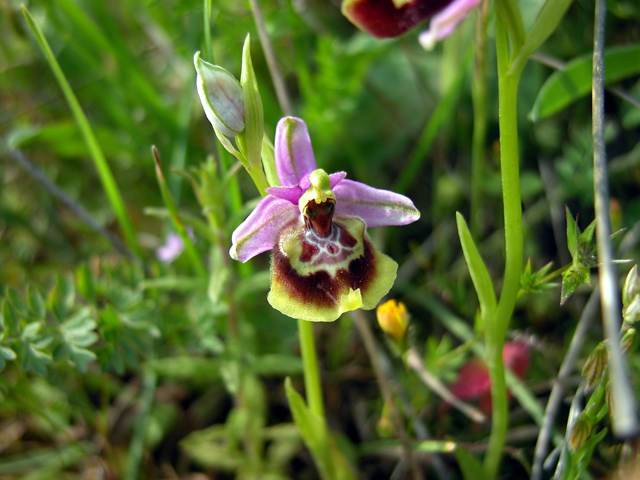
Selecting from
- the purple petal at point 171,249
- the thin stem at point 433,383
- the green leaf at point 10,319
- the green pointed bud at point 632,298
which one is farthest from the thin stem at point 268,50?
the green pointed bud at point 632,298

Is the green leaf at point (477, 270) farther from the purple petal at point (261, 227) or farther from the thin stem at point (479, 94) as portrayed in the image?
the thin stem at point (479, 94)

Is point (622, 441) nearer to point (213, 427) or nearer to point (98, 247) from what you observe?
point (213, 427)

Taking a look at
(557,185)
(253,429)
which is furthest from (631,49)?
(253,429)

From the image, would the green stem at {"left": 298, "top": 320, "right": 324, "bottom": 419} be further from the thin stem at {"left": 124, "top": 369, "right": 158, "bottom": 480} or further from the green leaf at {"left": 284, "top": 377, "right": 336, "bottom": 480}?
the thin stem at {"left": 124, "top": 369, "right": 158, "bottom": 480}

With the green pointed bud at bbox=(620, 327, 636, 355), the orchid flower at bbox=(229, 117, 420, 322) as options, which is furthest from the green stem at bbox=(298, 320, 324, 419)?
the green pointed bud at bbox=(620, 327, 636, 355)

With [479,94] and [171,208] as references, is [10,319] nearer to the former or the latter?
[171,208]

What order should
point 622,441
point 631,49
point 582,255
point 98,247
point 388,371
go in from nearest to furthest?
point 582,255 → point 622,441 → point 631,49 → point 388,371 → point 98,247

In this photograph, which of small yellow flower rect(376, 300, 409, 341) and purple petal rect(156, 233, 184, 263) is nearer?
small yellow flower rect(376, 300, 409, 341)
